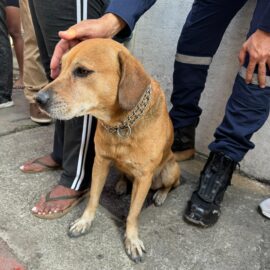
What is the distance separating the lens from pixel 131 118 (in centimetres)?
194

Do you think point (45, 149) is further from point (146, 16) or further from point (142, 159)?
point (146, 16)

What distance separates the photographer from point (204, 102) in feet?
10.4

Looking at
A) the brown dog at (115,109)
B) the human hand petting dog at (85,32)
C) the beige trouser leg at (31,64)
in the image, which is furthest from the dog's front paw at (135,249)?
the beige trouser leg at (31,64)

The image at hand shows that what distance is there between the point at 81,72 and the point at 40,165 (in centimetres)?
116

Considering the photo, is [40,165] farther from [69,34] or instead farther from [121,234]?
[69,34]

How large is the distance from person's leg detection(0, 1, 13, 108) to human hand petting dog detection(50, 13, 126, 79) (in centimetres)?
193

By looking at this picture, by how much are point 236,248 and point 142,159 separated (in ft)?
2.67

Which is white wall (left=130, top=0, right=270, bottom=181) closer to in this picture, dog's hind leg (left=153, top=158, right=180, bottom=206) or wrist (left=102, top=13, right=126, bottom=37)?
dog's hind leg (left=153, top=158, right=180, bottom=206)

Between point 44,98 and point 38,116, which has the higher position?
point 44,98

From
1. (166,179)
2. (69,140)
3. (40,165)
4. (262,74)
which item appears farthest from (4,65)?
(262,74)

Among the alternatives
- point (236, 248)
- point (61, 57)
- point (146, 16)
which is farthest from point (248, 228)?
point (146, 16)

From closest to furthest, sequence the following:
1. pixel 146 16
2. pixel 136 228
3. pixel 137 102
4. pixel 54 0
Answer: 1. pixel 137 102
2. pixel 54 0
3. pixel 136 228
4. pixel 146 16

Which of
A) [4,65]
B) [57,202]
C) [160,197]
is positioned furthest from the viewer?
[4,65]

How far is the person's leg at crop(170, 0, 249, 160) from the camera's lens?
2.66 metres
